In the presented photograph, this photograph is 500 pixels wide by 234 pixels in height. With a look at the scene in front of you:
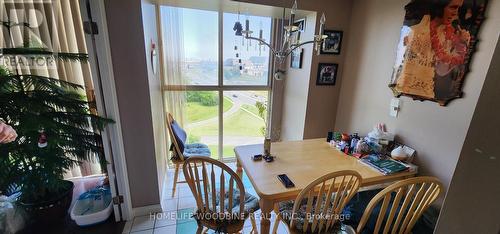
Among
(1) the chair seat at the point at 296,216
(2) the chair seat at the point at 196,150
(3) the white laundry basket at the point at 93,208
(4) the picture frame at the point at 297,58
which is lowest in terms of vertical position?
(3) the white laundry basket at the point at 93,208

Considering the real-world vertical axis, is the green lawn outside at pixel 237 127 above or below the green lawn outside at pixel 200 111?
below

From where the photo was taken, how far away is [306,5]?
228 centimetres

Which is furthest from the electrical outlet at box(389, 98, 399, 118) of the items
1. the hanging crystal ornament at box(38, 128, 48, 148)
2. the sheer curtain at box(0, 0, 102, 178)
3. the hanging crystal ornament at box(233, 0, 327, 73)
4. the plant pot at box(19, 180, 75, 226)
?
the plant pot at box(19, 180, 75, 226)

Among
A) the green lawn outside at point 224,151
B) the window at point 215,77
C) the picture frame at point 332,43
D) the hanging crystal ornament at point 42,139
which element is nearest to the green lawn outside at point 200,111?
the window at point 215,77

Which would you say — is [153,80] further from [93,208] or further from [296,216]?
[296,216]

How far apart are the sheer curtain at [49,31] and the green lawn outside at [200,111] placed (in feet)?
3.75

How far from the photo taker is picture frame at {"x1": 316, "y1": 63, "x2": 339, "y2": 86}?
248cm

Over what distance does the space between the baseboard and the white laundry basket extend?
21cm

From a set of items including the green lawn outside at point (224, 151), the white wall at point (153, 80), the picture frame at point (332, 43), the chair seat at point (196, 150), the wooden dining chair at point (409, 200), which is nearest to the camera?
the wooden dining chair at point (409, 200)

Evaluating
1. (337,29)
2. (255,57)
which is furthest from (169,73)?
(337,29)

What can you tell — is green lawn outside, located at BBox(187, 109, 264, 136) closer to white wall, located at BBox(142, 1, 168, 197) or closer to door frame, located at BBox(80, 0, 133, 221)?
white wall, located at BBox(142, 1, 168, 197)

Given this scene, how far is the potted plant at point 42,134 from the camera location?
1.39 metres

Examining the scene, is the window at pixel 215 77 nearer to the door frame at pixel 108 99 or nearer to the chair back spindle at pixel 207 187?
the door frame at pixel 108 99

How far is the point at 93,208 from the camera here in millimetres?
1934
